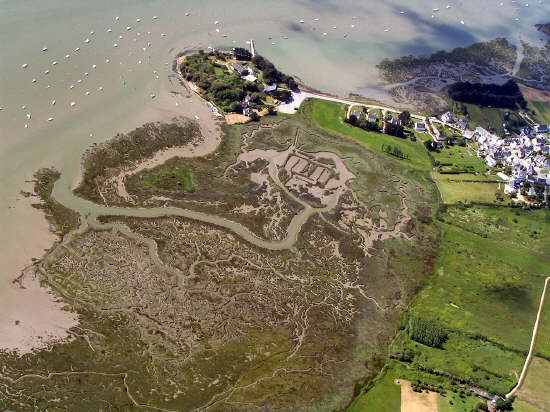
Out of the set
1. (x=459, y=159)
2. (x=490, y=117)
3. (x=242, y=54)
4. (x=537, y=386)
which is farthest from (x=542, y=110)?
(x=537, y=386)

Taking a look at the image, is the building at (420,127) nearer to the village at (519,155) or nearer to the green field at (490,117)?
the village at (519,155)

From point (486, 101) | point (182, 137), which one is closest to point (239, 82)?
point (182, 137)

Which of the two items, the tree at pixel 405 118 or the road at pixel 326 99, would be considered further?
the tree at pixel 405 118

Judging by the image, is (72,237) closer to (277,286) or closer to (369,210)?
(277,286)

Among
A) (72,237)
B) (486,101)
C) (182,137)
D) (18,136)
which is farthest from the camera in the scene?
(486,101)

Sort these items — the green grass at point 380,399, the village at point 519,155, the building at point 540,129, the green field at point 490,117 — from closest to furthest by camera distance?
the green grass at point 380,399 → the village at point 519,155 → the building at point 540,129 → the green field at point 490,117

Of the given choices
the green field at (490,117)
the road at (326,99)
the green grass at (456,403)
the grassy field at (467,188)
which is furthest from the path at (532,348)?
the green field at (490,117)

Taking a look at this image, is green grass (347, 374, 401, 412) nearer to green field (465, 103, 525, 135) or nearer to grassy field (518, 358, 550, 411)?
grassy field (518, 358, 550, 411)

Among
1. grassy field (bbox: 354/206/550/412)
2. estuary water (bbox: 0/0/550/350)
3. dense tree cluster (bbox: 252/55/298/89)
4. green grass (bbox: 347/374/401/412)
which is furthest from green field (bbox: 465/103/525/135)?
green grass (bbox: 347/374/401/412)
